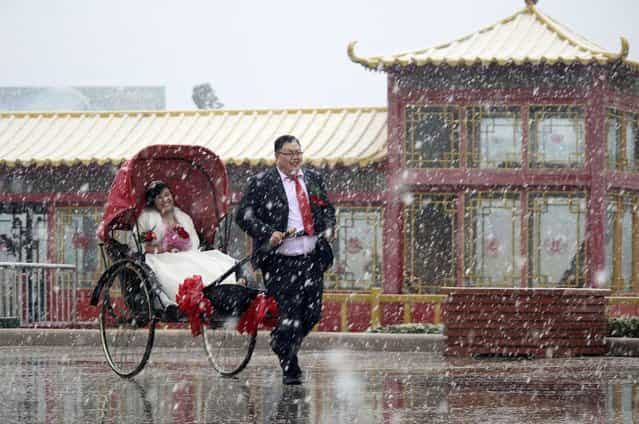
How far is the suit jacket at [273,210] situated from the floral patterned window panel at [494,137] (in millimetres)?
12399

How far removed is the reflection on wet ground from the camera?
866cm

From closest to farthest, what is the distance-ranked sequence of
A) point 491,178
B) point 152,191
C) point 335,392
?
point 335,392 < point 152,191 < point 491,178

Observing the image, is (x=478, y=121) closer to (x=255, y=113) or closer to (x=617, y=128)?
(x=617, y=128)

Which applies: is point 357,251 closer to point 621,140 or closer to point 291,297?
point 621,140

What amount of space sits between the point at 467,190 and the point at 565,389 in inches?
509

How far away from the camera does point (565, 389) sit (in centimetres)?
1062

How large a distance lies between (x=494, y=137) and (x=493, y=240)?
5.88 feet

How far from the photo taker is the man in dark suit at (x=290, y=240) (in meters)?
11.1

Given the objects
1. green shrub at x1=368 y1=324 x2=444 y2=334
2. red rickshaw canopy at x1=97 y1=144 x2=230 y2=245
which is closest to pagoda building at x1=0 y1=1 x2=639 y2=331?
green shrub at x1=368 y1=324 x2=444 y2=334

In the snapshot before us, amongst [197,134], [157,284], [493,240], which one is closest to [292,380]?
[157,284]

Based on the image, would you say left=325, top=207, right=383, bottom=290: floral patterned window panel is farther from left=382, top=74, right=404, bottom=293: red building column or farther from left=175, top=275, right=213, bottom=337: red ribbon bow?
left=175, top=275, right=213, bottom=337: red ribbon bow

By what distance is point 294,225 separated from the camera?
11188mm

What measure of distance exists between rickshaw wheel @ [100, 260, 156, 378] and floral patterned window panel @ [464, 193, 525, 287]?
38.6 feet

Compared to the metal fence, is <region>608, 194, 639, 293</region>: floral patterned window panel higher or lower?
higher
